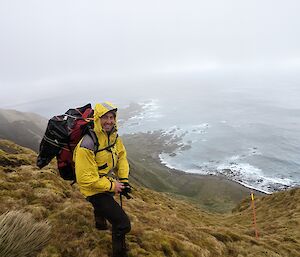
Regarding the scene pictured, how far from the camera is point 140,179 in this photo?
12875cm

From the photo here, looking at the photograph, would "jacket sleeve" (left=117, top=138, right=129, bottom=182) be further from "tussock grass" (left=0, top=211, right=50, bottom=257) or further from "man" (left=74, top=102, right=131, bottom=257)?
"tussock grass" (left=0, top=211, right=50, bottom=257)

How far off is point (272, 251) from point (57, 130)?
13.8 m

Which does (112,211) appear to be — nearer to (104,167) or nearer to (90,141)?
(104,167)

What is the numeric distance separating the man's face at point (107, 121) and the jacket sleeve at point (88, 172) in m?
0.83

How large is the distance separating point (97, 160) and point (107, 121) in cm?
123

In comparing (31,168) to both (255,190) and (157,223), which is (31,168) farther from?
(255,190)

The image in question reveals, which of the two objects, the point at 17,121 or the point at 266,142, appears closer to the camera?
the point at 17,121

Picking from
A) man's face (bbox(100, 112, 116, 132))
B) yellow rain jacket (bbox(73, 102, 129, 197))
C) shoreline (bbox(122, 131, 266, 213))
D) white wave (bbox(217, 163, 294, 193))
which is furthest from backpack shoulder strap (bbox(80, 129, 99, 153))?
white wave (bbox(217, 163, 294, 193))

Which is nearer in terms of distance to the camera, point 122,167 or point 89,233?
point 122,167

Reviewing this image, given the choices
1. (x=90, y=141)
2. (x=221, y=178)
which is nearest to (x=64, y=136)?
(x=90, y=141)

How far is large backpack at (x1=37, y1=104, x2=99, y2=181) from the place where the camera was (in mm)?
9141

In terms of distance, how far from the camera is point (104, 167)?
9117mm

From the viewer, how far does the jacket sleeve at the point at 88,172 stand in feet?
27.4

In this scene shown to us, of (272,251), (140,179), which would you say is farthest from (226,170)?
(272,251)
